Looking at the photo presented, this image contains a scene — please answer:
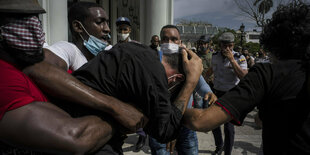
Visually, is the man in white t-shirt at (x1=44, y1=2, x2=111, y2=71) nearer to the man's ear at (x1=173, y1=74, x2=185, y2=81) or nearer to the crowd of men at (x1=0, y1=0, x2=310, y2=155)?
the crowd of men at (x1=0, y1=0, x2=310, y2=155)

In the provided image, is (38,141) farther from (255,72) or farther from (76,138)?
(255,72)

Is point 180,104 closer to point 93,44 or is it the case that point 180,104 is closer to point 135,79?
point 135,79

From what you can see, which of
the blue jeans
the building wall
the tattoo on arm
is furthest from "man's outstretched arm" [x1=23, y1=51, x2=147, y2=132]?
the building wall

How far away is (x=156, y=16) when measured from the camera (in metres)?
6.12

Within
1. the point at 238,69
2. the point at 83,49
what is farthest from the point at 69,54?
the point at 238,69

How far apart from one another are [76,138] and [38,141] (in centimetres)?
15

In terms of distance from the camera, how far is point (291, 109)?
1198 mm

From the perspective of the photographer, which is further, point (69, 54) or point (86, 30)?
point (86, 30)

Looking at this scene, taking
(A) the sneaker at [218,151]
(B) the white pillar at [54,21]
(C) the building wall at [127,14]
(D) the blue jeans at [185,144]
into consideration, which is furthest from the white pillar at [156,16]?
(D) the blue jeans at [185,144]

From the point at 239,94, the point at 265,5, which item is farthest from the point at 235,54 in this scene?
the point at 265,5

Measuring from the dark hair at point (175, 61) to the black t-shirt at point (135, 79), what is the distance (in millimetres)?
329

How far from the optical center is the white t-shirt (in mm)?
1683

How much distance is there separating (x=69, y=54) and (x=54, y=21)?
3.51 metres

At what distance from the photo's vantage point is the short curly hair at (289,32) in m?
1.27
